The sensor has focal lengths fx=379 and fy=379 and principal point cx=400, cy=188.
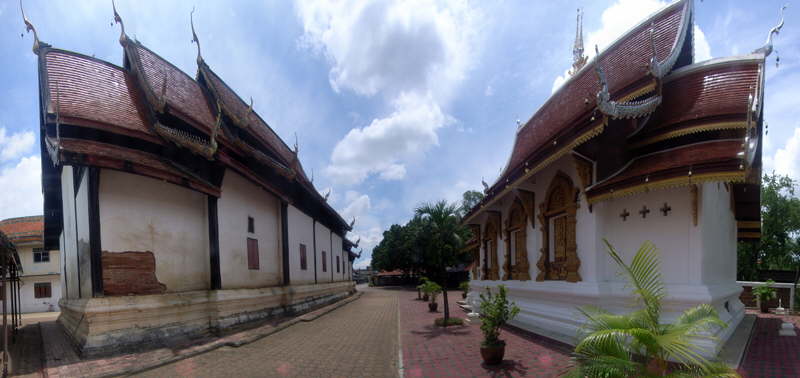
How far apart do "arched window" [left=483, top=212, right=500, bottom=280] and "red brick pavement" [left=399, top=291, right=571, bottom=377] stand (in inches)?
115

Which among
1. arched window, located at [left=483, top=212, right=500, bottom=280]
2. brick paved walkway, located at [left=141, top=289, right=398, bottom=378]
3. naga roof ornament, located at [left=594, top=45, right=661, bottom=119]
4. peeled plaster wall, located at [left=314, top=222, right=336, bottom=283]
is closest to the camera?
naga roof ornament, located at [left=594, top=45, right=661, bottom=119]

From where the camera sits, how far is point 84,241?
24.0 feet

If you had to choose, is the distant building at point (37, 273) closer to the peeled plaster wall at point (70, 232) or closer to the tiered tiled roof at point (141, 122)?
the tiered tiled roof at point (141, 122)

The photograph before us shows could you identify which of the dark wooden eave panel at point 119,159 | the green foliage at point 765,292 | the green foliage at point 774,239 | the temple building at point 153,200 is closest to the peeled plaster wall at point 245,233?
the temple building at point 153,200

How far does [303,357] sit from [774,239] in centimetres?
2756

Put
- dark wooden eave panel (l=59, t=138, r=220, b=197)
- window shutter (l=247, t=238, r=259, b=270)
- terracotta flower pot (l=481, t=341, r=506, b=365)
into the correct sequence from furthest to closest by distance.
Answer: window shutter (l=247, t=238, r=259, b=270) → dark wooden eave panel (l=59, t=138, r=220, b=197) → terracotta flower pot (l=481, t=341, r=506, b=365)

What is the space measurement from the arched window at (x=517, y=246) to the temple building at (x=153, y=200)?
22.1 ft

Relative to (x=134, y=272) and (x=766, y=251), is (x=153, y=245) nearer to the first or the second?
(x=134, y=272)

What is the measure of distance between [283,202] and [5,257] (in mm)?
6934

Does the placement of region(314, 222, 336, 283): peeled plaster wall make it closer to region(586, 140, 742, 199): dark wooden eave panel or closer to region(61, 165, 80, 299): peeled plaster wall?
region(61, 165, 80, 299): peeled plaster wall

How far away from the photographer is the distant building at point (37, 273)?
2169cm

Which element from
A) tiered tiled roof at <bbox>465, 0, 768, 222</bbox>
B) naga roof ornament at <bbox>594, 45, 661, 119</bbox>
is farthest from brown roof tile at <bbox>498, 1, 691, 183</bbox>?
naga roof ornament at <bbox>594, 45, 661, 119</bbox>

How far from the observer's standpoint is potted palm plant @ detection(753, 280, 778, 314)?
10.8 m

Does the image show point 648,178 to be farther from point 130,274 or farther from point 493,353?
point 130,274
